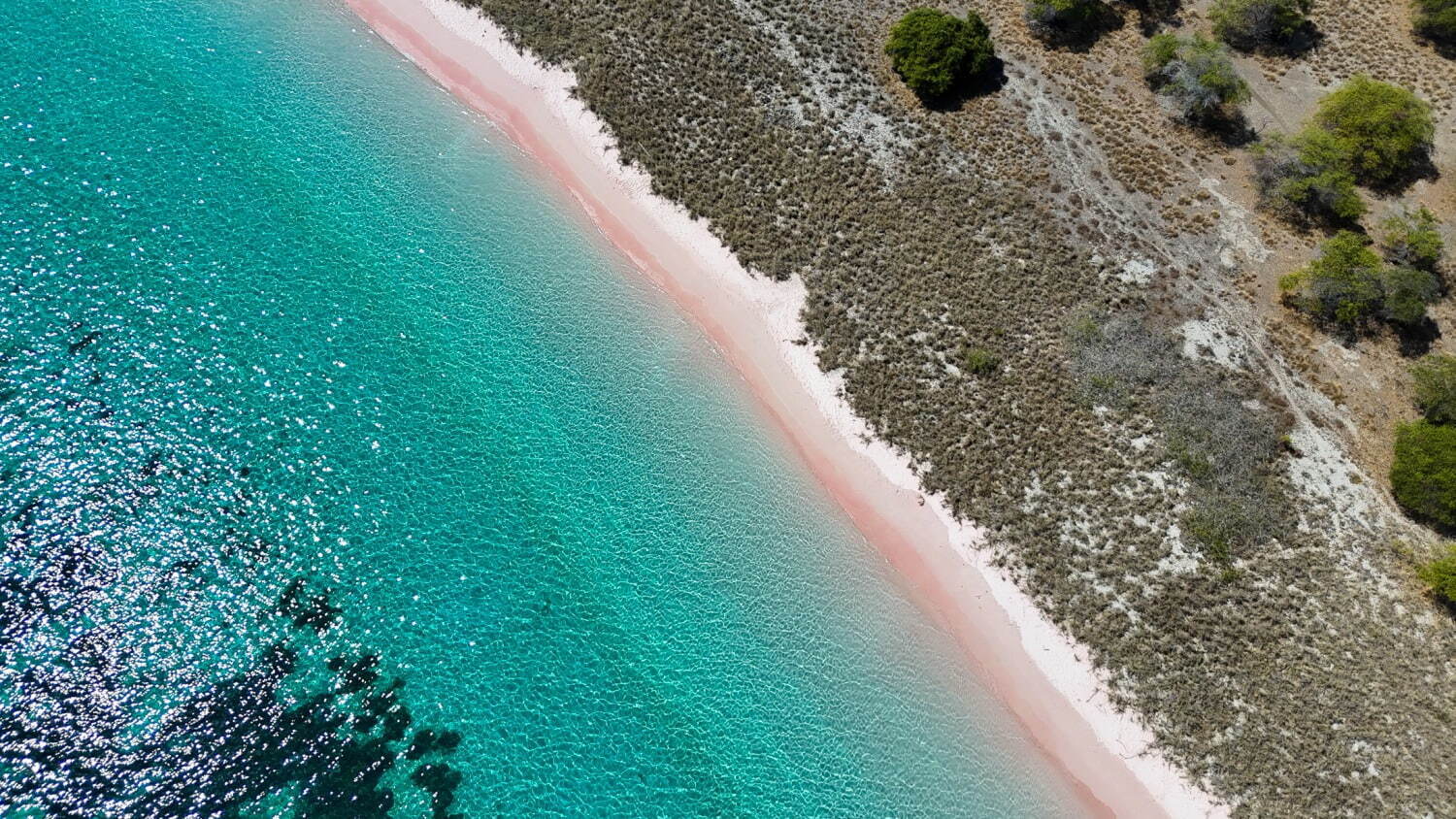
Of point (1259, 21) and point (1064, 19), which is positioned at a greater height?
point (1259, 21)

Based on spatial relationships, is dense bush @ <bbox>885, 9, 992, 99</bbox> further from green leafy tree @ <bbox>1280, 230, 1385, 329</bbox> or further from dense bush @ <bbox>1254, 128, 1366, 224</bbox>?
green leafy tree @ <bbox>1280, 230, 1385, 329</bbox>

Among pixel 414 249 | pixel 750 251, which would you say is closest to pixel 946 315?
pixel 750 251

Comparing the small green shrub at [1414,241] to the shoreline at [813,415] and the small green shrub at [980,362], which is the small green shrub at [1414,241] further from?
the shoreline at [813,415]

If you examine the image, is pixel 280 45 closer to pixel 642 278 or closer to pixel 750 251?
pixel 642 278

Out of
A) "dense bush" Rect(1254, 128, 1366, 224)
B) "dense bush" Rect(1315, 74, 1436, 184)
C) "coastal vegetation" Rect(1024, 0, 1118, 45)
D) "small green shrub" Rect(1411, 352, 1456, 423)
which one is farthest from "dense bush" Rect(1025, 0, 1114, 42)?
"small green shrub" Rect(1411, 352, 1456, 423)

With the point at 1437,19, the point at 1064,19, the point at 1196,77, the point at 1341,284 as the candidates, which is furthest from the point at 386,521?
the point at 1437,19

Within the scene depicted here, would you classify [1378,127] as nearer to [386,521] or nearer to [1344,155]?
[1344,155]
